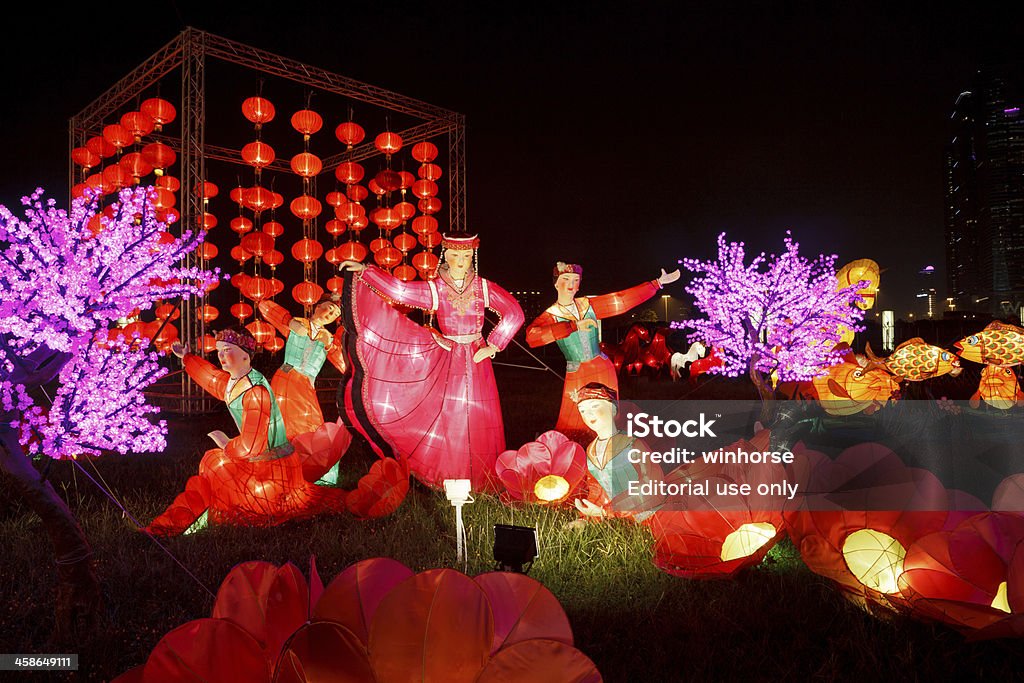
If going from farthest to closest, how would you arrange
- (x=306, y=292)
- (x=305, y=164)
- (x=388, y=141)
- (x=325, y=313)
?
(x=306, y=292), (x=388, y=141), (x=305, y=164), (x=325, y=313)

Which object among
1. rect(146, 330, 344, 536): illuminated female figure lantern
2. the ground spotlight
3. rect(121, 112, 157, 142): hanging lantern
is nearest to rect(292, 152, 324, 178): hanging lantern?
rect(121, 112, 157, 142): hanging lantern

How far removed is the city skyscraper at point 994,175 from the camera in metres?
21.8

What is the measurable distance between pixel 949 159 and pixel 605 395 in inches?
1656

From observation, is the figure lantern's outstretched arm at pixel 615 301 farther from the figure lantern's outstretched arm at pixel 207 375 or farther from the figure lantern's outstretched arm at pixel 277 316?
the figure lantern's outstretched arm at pixel 277 316

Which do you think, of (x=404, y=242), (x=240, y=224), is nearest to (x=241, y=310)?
(x=240, y=224)

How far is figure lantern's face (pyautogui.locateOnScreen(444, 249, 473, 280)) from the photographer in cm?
426

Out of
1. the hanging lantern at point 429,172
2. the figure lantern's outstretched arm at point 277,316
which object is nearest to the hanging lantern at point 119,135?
the hanging lantern at point 429,172

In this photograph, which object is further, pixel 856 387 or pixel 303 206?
pixel 303 206

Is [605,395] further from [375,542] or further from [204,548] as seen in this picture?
[204,548]

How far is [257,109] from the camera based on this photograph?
970 centimetres

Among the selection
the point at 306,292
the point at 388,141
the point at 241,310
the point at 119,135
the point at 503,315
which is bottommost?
the point at 503,315

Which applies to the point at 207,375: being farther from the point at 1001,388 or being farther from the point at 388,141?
the point at 388,141

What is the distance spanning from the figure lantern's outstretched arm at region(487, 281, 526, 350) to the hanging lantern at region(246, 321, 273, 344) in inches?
443

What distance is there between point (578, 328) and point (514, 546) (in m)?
2.75
